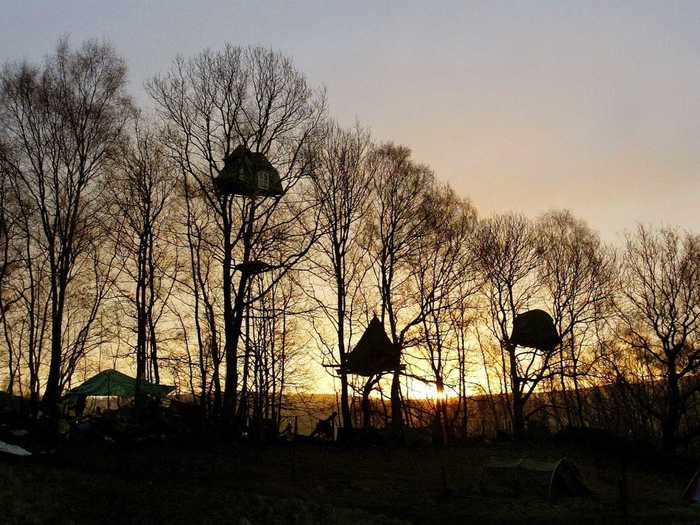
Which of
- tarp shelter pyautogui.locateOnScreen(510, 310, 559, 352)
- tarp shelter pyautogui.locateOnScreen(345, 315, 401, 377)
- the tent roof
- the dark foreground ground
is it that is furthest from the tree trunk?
the tent roof

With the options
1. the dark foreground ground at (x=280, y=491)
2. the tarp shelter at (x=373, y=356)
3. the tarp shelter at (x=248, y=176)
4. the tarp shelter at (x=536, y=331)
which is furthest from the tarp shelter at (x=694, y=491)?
the tarp shelter at (x=536, y=331)

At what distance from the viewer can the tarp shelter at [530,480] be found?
17875 mm

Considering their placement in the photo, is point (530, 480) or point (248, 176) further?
point (248, 176)

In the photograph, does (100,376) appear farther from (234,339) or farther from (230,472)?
(230,472)

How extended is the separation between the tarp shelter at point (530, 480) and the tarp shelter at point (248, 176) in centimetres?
1011

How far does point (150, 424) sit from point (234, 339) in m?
3.38

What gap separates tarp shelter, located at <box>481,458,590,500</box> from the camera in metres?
17.9

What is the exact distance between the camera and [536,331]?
3247 cm

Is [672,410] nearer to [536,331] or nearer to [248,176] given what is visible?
[536,331]

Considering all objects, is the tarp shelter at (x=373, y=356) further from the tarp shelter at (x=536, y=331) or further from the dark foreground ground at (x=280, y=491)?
the tarp shelter at (x=536, y=331)

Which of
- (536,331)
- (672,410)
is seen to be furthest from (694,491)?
(672,410)

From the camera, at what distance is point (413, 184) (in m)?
29.7

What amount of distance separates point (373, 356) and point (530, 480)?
8946 mm

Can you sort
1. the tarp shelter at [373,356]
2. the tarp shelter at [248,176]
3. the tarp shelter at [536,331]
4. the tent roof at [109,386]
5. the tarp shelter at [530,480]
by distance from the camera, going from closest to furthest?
the tarp shelter at [530,480] → the tarp shelter at [248,176] → the tent roof at [109,386] → the tarp shelter at [373,356] → the tarp shelter at [536,331]
